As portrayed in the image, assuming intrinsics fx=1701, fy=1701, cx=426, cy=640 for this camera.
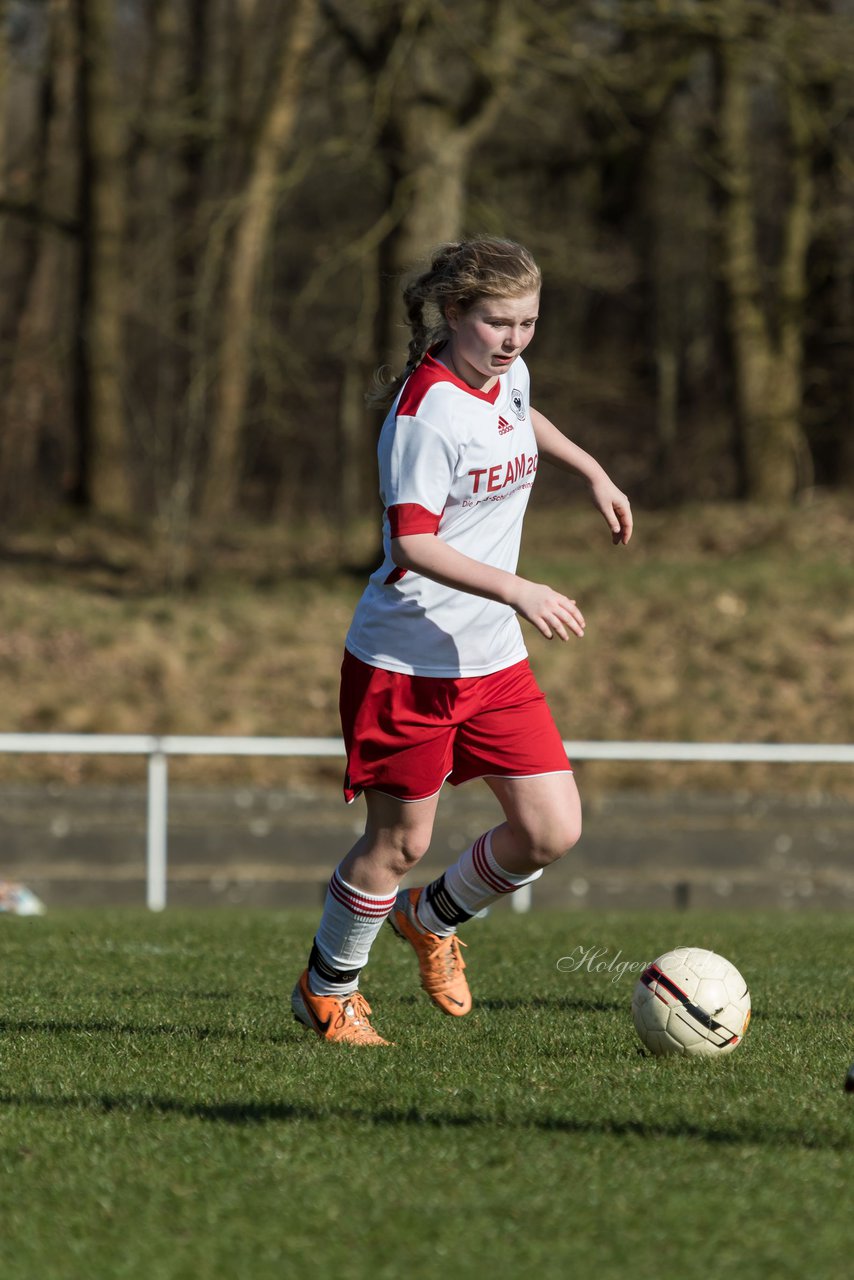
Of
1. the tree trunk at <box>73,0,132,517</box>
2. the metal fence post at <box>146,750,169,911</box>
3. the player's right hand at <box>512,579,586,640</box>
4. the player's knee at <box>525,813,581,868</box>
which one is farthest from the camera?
the tree trunk at <box>73,0,132,517</box>

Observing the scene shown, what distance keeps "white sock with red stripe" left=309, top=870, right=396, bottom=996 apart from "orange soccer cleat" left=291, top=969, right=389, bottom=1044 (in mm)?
→ 26

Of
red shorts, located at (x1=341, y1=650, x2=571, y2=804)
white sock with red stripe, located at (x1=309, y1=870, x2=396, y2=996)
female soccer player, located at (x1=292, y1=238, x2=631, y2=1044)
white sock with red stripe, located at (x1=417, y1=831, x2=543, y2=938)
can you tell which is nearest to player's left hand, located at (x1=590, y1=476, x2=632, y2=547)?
female soccer player, located at (x1=292, y1=238, x2=631, y2=1044)

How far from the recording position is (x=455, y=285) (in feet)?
15.0

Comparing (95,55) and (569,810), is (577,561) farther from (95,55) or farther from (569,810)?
(569,810)

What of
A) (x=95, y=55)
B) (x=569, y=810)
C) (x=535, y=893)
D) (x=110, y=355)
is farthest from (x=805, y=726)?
(x=569, y=810)

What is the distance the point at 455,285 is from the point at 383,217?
12.9 meters

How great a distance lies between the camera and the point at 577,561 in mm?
19719

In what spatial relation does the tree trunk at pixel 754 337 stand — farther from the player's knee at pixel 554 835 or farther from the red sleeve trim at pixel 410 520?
the red sleeve trim at pixel 410 520

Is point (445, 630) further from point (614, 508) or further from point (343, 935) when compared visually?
point (343, 935)

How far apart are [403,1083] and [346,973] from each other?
76 centimetres

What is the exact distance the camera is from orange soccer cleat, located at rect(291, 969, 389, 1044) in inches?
190

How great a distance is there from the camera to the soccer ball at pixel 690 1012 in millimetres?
4547

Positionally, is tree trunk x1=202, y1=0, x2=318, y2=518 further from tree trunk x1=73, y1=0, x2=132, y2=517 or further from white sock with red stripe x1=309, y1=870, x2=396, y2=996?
white sock with red stripe x1=309, y1=870, x2=396, y2=996

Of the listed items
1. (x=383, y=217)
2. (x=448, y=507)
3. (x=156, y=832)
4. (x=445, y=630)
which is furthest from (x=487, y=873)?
(x=383, y=217)
